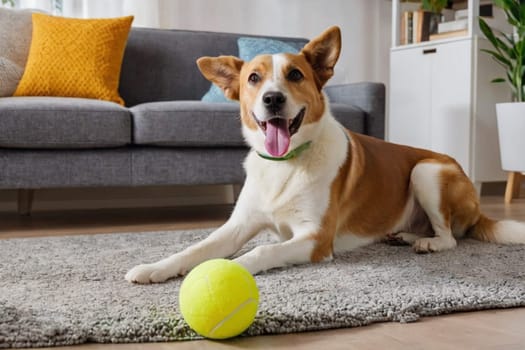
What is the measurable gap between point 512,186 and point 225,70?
2.51 metres

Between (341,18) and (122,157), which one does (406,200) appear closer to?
(122,157)

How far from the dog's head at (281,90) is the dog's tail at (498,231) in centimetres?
77

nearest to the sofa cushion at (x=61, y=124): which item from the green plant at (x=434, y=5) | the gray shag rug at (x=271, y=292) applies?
the gray shag rug at (x=271, y=292)

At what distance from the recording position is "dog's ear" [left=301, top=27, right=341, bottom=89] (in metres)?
1.89

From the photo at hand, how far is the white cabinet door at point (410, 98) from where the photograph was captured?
4133 millimetres

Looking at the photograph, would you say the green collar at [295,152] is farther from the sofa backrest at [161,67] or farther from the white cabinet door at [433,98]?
the white cabinet door at [433,98]

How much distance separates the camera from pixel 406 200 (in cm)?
217

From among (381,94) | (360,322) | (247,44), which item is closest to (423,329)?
(360,322)

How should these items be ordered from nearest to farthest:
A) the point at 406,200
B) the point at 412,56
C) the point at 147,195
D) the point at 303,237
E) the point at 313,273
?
the point at 313,273 → the point at 303,237 → the point at 406,200 → the point at 147,195 → the point at 412,56

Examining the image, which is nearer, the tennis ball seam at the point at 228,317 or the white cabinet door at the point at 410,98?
the tennis ball seam at the point at 228,317

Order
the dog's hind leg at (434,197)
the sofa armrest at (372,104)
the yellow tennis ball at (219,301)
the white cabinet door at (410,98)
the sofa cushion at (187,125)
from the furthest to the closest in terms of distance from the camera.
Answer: the white cabinet door at (410,98), the sofa armrest at (372,104), the sofa cushion at (187,125), the dog's hind leg at (434,197), the yellow tennis ball at (219,301)

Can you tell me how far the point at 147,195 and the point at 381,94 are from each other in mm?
1500

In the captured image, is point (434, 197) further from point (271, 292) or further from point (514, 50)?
point (514, 50)

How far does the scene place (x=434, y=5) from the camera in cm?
435
